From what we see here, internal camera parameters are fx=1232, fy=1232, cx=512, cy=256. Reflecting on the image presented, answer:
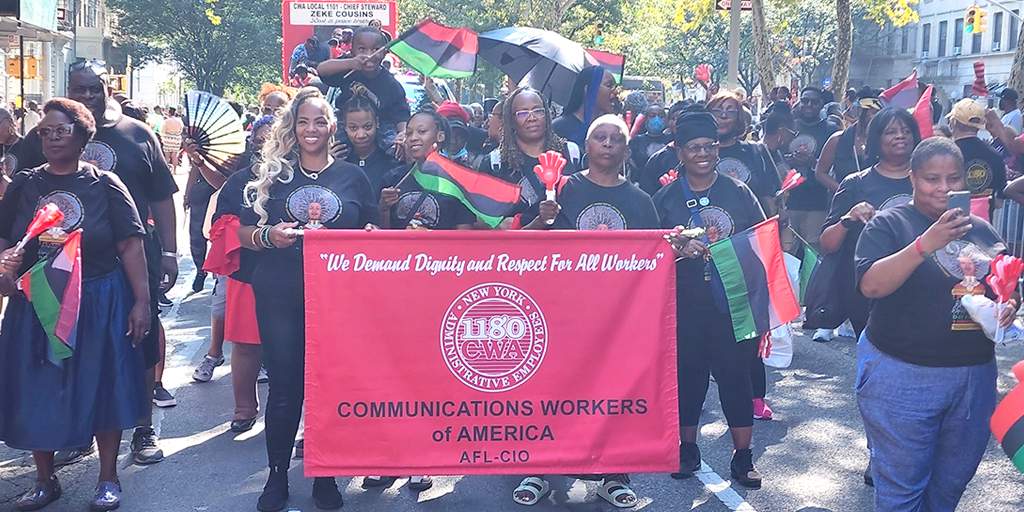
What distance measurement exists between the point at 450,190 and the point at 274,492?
64.7 inches

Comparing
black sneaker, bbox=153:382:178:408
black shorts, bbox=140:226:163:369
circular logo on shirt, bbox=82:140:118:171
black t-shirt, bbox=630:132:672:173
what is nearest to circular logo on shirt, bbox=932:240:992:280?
black shorts, bbox=140:226:163:369

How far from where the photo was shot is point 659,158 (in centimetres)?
794

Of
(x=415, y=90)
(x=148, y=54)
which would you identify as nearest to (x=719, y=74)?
(x=148, y=54)

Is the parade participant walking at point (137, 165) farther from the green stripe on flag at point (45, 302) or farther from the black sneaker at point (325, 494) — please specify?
the black sneaker at point (325, 494)

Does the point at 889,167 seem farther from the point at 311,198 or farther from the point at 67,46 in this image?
the point at 67,46

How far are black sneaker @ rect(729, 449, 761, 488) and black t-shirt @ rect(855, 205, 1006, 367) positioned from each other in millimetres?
1825

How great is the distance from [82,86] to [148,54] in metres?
47.3

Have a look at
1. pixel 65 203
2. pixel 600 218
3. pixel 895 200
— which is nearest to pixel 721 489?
pixel 600 218

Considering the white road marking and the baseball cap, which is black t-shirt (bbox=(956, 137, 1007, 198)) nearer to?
the baseball cap

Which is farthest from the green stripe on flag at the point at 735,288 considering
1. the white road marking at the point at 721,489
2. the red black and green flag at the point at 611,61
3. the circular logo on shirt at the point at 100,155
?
the red black and green flag at the point at 611,61

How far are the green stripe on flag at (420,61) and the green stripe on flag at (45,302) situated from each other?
3.46 metres

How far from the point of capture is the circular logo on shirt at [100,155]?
21.0 ft

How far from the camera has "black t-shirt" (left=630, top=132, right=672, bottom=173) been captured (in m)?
10.0

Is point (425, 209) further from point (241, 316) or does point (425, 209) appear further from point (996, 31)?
point (996, 31)
